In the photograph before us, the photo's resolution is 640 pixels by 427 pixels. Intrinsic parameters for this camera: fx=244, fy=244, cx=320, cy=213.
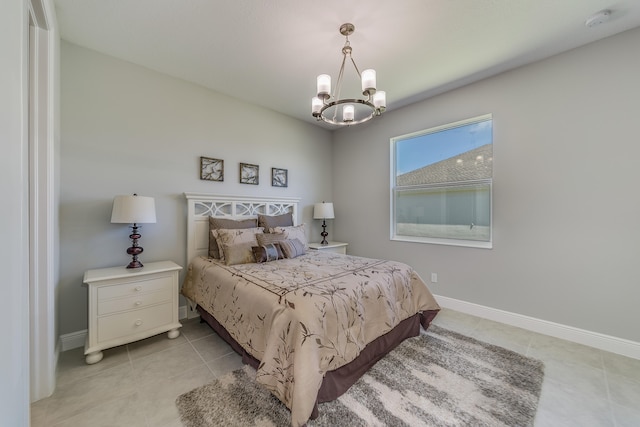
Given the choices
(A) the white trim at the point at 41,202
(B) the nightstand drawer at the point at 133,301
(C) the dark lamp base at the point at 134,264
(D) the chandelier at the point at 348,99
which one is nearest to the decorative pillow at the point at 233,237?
(B) the nightstand drawer at the point at 133,301

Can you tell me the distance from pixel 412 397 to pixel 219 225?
249cm

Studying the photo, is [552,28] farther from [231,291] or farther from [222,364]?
[222,364]

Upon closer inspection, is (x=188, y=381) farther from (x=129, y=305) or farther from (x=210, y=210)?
(x=210, y=210)

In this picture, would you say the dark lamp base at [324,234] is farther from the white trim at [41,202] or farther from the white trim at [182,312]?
the white trim at [41,202]

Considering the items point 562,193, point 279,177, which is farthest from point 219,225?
point 562,193

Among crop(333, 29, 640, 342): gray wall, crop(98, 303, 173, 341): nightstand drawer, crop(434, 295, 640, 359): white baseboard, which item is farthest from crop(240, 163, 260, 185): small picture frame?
crop(434, 295, 640, 359): white baseboard

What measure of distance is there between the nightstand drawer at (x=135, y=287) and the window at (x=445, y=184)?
3011 mm

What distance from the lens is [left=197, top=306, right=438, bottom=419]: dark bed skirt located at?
159cm

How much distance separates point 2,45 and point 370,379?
2.53 meters

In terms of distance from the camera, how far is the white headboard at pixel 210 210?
2883mm

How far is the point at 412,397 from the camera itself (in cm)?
164

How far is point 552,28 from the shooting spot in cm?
208

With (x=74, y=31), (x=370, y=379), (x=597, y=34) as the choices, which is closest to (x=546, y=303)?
(x=370, y=379)

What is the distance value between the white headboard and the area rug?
1565 millimetres
